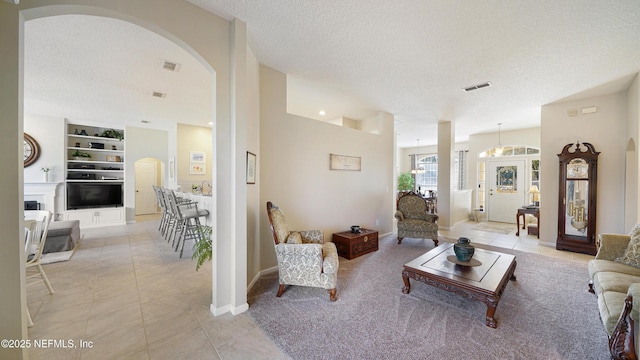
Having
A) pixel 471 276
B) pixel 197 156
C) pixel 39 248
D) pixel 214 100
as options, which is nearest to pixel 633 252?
pixel 471 276

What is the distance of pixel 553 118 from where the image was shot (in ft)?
15.1

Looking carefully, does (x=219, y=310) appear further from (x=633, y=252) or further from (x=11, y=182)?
(x=633, y=252)

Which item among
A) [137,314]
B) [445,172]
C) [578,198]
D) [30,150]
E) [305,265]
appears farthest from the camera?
[445,172]

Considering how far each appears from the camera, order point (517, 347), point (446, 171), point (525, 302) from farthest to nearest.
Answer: point (446, 171) → point (525, 302) → point (517, 347)

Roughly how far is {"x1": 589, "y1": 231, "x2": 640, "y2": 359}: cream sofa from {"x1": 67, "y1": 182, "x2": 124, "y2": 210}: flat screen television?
9648 millimetres

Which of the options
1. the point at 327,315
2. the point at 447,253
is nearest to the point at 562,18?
the point at 447,253

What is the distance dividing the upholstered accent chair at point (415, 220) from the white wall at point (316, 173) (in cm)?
53

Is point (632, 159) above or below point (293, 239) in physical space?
above

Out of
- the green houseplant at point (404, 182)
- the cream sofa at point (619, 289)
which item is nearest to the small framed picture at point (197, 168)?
the green houseplant at point (404, 182)

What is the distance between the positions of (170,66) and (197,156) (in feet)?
13.7

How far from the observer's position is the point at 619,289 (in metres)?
1.91

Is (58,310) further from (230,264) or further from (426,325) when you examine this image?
(426,325)

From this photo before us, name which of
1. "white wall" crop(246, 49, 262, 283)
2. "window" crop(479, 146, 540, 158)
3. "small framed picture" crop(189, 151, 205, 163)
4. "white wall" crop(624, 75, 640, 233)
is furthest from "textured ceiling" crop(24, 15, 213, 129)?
"window" crop(479, 146, 540, 158)

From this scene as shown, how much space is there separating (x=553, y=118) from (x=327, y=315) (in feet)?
19.1
